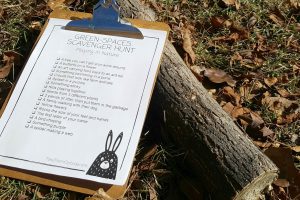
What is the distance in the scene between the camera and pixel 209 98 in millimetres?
1760

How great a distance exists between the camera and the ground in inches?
68.9

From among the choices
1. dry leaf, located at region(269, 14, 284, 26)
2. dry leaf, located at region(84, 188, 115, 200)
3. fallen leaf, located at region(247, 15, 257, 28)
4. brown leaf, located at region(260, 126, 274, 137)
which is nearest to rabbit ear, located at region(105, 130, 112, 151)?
dry leaf, located at region(84, 188, 115, 200)

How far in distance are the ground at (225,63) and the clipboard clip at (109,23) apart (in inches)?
16.4

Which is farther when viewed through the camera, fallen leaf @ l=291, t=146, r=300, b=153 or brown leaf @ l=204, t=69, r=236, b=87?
brown leaf @ l=204, t=69, r=236, b=87

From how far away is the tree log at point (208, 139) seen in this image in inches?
60.2

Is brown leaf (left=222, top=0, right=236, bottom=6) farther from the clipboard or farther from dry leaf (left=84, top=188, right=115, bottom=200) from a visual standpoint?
dry leaf (left=84, top=188, right=115, bottom=200)

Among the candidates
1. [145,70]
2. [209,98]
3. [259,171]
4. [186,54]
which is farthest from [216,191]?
[186,54]

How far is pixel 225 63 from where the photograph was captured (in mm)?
2252

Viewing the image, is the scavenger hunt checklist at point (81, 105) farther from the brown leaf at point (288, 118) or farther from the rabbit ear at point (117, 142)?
the brown leaf at point (288, 118)

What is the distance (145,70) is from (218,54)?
0.65 meters

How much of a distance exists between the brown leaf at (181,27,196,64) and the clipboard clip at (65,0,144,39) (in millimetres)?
391

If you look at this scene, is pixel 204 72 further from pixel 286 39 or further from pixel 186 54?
A: pixel 286 39

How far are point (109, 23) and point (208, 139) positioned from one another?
0.70 m

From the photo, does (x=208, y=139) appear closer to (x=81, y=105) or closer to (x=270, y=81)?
(x=81, y=105)
